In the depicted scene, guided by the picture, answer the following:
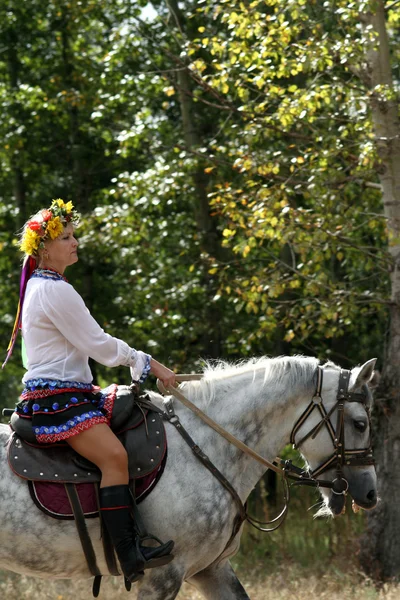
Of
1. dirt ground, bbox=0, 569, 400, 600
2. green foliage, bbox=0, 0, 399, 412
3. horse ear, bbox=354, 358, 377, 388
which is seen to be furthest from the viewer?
green foliage, bbox=0, 0, 399, 412

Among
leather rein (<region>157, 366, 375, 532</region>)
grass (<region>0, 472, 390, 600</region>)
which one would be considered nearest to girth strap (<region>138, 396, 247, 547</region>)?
leather rein (<region>157, 366, 375, 532</region>)

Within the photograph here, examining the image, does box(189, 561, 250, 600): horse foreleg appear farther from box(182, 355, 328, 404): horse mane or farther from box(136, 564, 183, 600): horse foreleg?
box(182, 355, 328, 404): horse mane

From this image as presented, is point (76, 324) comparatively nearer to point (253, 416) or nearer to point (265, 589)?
point (253, 416)

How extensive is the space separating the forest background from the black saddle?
3893mm

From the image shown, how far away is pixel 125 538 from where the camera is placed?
4527mm

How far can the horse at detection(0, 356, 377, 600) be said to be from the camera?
4.67m

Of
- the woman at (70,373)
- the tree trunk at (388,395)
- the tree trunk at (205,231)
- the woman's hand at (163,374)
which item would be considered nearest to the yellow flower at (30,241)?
the woman at (70,373)

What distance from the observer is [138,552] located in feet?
14.9

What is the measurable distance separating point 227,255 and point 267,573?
5.45m

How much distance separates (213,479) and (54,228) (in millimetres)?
1623

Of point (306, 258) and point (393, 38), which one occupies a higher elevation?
point (393, 38)

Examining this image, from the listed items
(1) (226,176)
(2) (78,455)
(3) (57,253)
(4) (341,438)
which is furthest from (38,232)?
(1) (226,176)

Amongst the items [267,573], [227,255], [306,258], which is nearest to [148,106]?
[227,255]

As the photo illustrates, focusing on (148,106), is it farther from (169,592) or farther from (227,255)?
(169,592)
